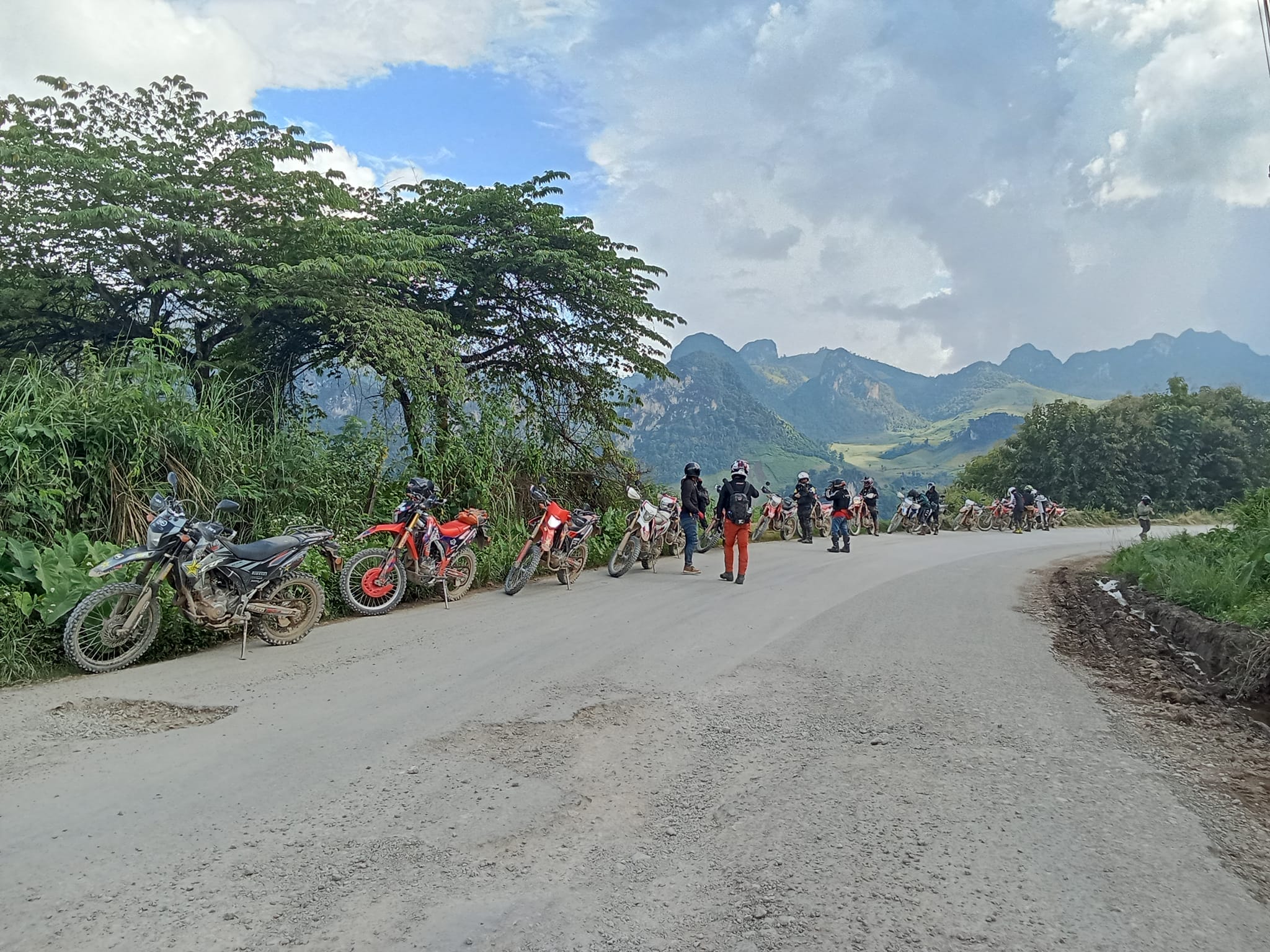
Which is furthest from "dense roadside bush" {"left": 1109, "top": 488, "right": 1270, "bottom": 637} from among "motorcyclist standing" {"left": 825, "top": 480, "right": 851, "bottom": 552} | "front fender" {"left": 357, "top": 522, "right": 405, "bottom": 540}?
"front fender" {"left": 357, "top": 522, "right": 405, "bottom": 540}

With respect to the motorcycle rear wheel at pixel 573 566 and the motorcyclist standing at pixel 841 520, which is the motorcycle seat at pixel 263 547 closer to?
the motorcycle rear wheel at pixel 573 566

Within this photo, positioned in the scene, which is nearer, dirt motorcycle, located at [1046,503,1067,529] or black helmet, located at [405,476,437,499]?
black helmet, located at [405,476,437,499]

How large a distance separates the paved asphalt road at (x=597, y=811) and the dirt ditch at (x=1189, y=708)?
7.3 inches

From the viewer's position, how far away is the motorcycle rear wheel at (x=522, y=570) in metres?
9.84

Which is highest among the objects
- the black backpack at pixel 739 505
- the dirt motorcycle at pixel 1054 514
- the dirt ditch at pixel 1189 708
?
the black backpack at pixel 739 505

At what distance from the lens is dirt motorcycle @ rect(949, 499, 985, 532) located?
30125 mm

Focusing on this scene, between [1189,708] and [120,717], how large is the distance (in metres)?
7.10

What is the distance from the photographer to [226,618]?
646 centimetres

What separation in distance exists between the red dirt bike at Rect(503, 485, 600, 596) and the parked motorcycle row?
16mm

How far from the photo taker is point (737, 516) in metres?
11.6

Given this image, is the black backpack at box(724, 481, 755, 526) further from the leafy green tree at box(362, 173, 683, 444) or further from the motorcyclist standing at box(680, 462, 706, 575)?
the leafy green tree at box(362, 173, 683, 444)

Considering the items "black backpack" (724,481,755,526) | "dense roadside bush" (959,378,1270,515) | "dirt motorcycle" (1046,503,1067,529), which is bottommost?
"dirt motorcycle" (1046,503,1067,529)

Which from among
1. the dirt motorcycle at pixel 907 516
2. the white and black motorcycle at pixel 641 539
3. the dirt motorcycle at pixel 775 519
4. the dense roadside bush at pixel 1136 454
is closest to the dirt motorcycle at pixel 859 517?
the dirt motorcycle at pixel 907 516

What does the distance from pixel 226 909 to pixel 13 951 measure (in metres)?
0.60
